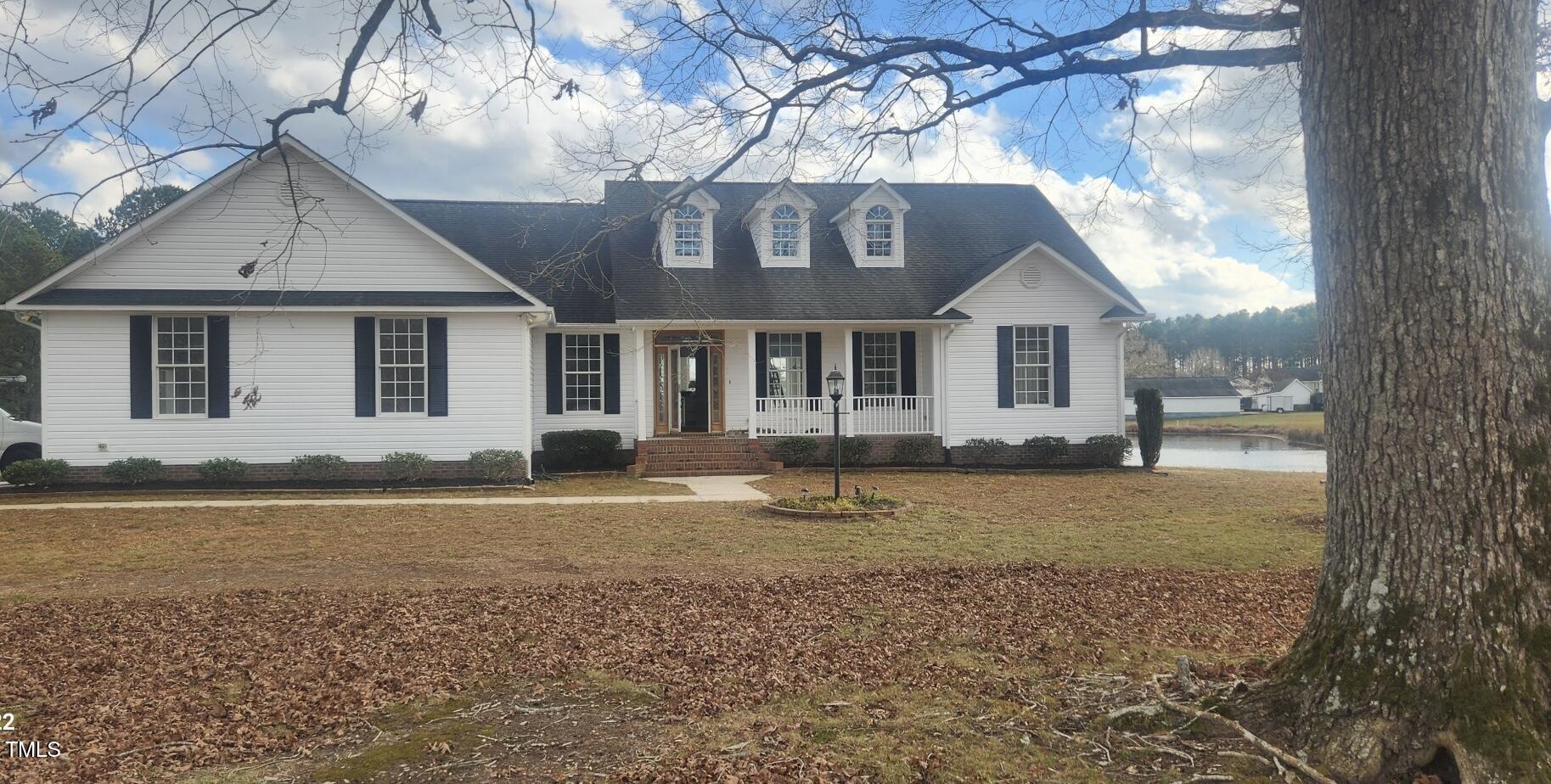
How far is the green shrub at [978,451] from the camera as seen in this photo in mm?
19609

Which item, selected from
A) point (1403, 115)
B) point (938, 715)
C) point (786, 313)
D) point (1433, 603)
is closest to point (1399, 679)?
point (1433, 603)

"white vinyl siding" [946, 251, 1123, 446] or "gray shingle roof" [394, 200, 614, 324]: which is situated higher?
"gray shingle roof" [394, 200, 614, 324]

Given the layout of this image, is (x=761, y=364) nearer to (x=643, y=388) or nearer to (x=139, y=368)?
(x=643, y=388)

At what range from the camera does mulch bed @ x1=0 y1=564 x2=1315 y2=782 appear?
434 centimetres

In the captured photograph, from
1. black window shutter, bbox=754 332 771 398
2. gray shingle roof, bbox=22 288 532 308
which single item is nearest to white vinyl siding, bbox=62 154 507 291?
gray shingle roof, bbox=22 288 532 308

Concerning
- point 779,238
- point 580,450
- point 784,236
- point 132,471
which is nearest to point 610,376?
point 580,450

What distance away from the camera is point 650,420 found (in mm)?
19578

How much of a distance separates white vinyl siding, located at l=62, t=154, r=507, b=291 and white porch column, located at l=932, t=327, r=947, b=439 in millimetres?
9581

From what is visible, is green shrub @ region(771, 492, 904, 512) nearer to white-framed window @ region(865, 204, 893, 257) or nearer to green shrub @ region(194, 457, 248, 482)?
white-framed window @ region(865, 204, 893, 257)

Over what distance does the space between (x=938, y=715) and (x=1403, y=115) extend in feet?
11.1

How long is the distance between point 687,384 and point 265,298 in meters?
9.32

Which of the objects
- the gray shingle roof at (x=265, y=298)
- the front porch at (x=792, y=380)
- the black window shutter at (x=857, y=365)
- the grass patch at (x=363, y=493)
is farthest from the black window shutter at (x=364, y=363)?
the black window shutter at (x=857, y=365)

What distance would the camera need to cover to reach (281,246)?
15.9 meters

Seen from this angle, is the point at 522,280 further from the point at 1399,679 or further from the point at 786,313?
the point at 1399,679
